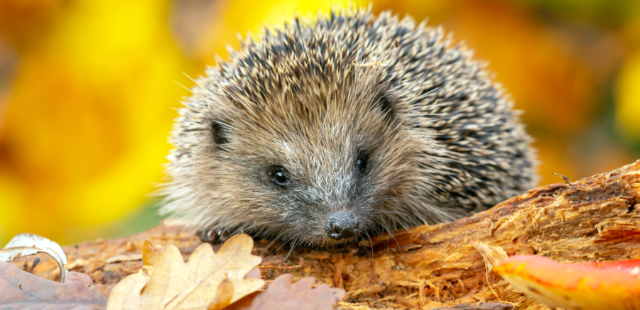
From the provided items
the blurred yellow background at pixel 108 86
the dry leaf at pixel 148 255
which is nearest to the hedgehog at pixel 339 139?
the dry leaf at pixel 148 255

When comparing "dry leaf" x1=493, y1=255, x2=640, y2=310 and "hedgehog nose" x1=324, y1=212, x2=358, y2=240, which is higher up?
"hedgehog nose" x1=324, y1=212, x2=358, y2=240

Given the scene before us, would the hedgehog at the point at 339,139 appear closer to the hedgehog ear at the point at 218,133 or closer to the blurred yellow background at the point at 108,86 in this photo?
the hedgehog ear at the point at 218,133

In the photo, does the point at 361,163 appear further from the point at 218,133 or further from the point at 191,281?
the point at 191,281

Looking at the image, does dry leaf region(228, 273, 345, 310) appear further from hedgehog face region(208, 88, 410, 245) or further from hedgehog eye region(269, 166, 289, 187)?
hedgehog eye region(269, 166, 289, 187)

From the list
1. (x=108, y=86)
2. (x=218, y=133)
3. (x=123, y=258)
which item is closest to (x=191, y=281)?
(x=123, y=258)

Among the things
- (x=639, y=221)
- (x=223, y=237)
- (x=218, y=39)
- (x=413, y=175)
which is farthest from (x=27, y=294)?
(x=218, y=39)

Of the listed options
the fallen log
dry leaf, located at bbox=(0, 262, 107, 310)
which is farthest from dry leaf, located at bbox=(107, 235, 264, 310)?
the fallen log
